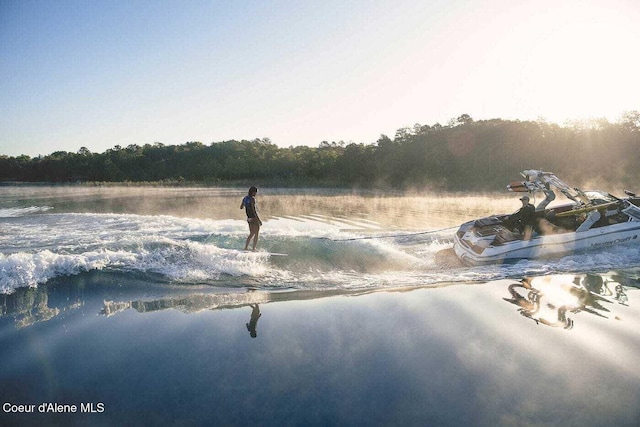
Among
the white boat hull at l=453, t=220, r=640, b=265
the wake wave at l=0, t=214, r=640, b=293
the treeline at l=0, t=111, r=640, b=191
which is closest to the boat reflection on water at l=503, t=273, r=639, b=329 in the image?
the wake wave at l=0, t=214, r=640, b=293

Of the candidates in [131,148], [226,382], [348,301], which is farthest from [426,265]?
[131,148]

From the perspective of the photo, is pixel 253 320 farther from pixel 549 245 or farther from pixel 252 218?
pixel 549 245

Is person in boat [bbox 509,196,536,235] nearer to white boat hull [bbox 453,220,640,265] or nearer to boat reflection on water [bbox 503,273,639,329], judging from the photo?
white boat hull [bbox 453,220,640,265]

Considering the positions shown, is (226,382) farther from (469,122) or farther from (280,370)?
(469,122)

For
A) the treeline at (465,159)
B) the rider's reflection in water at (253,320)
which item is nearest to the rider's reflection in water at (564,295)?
the rider's reflection in water at (253,320)

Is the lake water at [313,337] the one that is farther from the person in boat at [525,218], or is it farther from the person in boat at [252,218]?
the person in boat at [525,218]

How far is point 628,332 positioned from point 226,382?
6153 millimetres

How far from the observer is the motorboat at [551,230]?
1109cm

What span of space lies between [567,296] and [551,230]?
16.1ft

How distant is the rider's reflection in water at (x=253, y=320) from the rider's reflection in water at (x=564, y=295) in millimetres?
4648

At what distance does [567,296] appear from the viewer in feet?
26.8

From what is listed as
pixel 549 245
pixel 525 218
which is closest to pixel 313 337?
pixel 549 245

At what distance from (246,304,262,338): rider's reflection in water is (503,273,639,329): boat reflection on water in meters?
4.64

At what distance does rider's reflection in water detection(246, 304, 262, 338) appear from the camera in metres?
6.34
